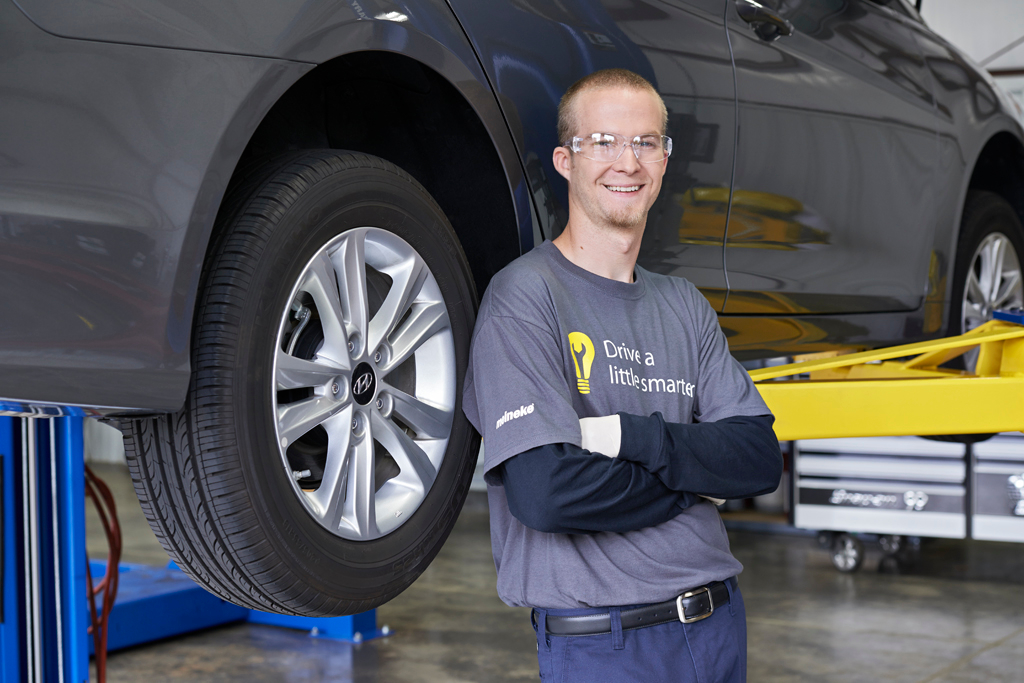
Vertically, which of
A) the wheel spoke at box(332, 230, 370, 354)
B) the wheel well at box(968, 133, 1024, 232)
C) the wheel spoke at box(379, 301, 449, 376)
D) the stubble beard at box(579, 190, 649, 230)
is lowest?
the wheel spoke at box(379, 301, 449, 376)

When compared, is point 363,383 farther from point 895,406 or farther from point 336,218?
point 895,406

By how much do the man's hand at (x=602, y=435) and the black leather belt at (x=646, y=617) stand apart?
28 cm

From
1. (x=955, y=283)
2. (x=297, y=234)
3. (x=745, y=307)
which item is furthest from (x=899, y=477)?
(x=297, y=234)

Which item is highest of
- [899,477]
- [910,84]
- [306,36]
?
[910,84]

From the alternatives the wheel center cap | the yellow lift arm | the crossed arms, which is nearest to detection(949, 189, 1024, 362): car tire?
the yellow lift arm

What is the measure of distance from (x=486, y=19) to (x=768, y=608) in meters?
5.46

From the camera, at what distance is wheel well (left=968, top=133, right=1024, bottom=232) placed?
2.96m

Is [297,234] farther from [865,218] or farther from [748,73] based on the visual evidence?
[865,218]

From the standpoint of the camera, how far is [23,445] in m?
2.46

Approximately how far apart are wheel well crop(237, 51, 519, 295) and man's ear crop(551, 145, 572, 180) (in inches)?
3.8

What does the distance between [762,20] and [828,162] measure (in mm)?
355

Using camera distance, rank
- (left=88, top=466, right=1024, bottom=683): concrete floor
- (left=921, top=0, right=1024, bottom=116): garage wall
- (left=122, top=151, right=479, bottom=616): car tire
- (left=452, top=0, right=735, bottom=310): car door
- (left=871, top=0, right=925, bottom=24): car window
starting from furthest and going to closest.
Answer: (left=921, top=0, right=1024, bottom=116): garage wall < (left=88, top=466, right=1024, bottom=683): concrete floor < (left=871, top=0, right=925, bottom=24): car window < (left=452, top=0, right=735, bottom=310): car door < (left=122, top=151, right=479, bottom=616): car tire

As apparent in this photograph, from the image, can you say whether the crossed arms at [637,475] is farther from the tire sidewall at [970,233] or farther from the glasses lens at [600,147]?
the tire sidewall at [970,233]

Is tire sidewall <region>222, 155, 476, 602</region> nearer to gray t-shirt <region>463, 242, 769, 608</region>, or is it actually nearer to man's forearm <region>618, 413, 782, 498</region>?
gray t-shirt <region>463, 242, 769, 608</region>
